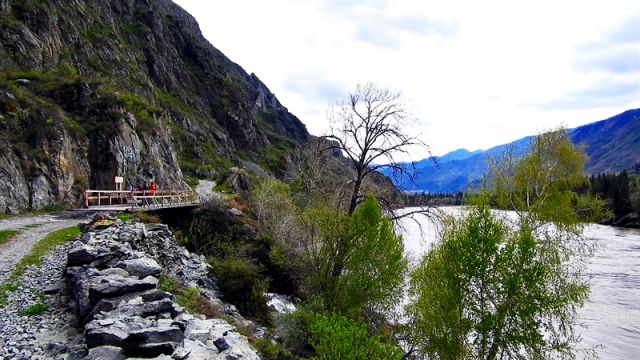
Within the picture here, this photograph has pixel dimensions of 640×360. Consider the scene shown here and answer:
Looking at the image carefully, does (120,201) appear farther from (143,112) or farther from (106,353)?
(106,353)

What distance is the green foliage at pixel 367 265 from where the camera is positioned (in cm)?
2311

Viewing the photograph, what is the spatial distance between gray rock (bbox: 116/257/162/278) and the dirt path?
12.0 ft

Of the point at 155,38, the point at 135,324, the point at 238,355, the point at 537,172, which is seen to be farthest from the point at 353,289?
the point at 155,38

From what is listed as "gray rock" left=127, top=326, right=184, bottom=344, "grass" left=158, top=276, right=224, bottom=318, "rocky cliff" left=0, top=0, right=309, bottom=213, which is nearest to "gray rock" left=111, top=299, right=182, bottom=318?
"gray rock" left=127, top=326, right=184, bottom=344

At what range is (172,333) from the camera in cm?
1059

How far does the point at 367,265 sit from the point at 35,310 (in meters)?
15.4

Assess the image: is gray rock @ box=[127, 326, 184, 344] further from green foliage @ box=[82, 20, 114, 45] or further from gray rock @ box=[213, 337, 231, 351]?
green foliage @ box=[82, 20, 114, 45]

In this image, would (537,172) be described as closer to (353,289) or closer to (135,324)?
(353,289)

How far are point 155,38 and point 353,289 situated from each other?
134m

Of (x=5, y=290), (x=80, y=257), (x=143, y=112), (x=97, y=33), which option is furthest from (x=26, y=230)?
(x=97, y=33)

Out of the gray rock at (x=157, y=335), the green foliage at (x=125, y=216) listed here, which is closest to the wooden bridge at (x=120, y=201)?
the green foliage at (x=125, y=216)

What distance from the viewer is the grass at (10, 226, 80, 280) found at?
15.3 metres

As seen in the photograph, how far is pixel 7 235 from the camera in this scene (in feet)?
62.8

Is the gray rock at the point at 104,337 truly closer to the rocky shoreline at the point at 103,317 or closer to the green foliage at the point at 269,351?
the rocky shoreline at the point at 103,317
